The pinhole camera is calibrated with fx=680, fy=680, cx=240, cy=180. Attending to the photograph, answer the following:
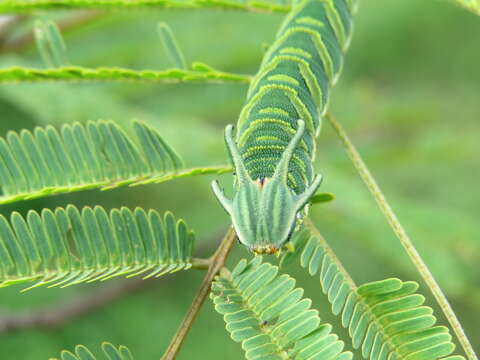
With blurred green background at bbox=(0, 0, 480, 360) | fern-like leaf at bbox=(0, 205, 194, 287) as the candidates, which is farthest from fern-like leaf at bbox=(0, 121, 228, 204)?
blurred green background at bbox=(0, 0, 480, 360)

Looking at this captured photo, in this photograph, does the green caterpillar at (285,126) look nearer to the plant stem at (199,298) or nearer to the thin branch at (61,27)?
the plant stem at (199,298)

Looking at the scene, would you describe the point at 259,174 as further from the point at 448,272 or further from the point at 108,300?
the point at 108,300

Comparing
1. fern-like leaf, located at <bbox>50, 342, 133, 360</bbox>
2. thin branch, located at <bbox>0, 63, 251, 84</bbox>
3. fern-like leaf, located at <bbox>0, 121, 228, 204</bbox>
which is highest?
thin branch, located at <bbox>0, 63, 251, 84</bbox>

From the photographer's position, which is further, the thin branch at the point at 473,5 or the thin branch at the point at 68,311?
the thin branch at the point at 68,311

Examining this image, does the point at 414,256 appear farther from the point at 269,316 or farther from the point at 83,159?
the point at 83,159

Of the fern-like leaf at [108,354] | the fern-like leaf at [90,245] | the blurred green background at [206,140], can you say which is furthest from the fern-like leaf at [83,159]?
the blurred green background at [206,140]

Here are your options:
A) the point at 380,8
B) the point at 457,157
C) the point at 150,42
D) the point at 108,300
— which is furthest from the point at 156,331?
the point at 380,8

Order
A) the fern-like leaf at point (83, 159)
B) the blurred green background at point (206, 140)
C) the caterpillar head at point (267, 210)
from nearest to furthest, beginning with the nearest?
the caterpillar head at point (267, 210)
the fern-like leaf at point (83, 159)
the blurred green background at point (206, 140)

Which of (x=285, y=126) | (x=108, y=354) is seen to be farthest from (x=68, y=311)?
(x=285, y=126)

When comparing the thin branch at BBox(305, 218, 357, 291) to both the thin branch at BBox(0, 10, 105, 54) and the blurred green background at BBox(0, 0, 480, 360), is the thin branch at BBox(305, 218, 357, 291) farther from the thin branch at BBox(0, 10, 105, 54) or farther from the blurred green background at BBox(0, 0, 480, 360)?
the thin branch at BBox(0, 10, 105, 54)
